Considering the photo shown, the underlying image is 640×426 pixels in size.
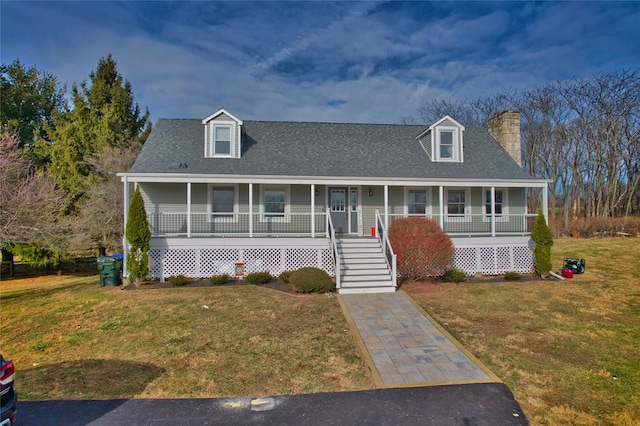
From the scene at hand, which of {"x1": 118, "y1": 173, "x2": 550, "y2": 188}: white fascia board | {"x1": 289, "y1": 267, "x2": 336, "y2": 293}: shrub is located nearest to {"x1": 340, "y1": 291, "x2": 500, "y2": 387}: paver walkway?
{"x1": 289, "y1": 267, "x2": 336, "y2": 293}: shrub

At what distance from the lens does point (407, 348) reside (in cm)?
728

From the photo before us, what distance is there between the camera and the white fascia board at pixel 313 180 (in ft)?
44.4

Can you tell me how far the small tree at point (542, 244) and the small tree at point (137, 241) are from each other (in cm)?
1477

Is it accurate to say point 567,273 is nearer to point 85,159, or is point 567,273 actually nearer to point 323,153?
point 323,153

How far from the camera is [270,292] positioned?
1145 centimetres

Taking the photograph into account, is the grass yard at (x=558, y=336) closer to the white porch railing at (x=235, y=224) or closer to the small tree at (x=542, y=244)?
the small tree at (x=542, y=244)

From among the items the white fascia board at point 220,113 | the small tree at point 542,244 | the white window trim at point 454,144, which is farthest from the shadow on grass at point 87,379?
the white window trim at point 454,144

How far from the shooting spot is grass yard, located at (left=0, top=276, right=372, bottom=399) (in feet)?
19.2

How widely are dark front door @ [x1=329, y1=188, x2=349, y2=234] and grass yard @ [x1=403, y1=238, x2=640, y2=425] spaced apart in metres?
4.90

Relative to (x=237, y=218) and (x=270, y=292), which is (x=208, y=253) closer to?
(x=237, y=218)

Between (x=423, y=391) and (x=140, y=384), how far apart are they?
15.3 feet

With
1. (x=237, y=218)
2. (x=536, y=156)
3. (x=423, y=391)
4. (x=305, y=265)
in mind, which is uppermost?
(x=536, y=156)

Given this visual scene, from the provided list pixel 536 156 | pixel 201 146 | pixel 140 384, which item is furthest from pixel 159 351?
pixel 536 156

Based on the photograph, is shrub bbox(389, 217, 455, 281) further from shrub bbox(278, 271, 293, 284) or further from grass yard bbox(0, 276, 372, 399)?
shrub bbox(278, 271, 293, 284)
